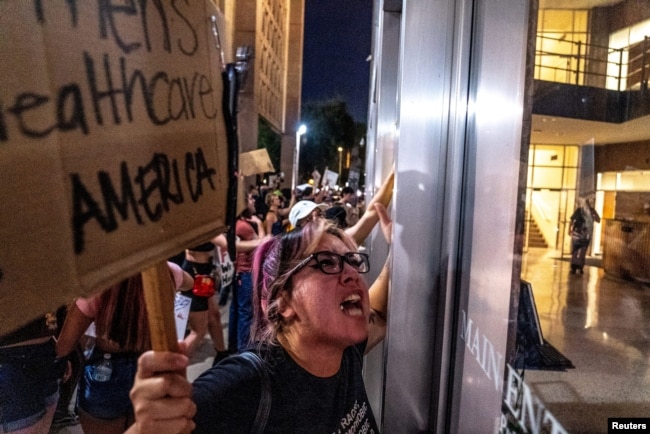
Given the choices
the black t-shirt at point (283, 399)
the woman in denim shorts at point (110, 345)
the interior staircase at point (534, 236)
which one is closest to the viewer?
the black t-shirt at point (283, 399)

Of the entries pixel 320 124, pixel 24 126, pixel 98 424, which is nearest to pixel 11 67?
pixel 24 126

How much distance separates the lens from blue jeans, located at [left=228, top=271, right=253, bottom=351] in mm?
5953

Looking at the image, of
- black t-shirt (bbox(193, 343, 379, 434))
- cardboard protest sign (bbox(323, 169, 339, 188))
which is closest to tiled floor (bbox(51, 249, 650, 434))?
black t-shirt (bbox(193, 343, 379, 434))

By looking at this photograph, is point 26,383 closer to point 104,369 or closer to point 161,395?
point 104,369

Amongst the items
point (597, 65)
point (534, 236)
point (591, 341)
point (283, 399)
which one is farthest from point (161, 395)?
point (597, 65)

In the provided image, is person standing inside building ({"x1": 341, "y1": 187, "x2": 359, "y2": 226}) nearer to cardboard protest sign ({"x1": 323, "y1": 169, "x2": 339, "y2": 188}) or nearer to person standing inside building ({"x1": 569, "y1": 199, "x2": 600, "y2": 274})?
cardboard protest sign ({"x1": 323, "y1": 169, "x2": 339, "y2": 188})

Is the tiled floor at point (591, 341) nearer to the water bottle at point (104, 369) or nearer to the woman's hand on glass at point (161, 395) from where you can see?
the woman's hand on glass at point (161, 395)

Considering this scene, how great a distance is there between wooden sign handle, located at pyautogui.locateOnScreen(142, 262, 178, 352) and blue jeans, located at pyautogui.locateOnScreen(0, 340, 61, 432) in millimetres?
2055

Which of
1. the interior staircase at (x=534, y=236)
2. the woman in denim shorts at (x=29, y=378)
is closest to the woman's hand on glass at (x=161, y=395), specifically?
the interior staircase at (x=534, y=236)

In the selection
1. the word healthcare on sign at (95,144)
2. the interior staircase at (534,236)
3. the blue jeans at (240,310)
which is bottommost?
the blue jeans at (240,310)

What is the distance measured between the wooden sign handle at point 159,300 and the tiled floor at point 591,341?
100cm

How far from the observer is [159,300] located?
3.48 ft

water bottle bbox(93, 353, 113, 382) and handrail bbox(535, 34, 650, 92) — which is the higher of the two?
handrail bbox(535, 34, 650, 92)

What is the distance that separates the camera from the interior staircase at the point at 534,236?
1616mm
